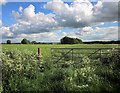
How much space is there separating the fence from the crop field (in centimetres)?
13

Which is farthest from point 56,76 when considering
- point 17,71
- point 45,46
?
point 45,46

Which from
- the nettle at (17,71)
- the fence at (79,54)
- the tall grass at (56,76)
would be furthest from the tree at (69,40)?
the nettle at (17,71)

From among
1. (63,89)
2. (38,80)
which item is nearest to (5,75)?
(38,80)

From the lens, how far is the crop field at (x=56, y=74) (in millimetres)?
5742

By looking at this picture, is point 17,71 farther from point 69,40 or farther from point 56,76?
point 69,40

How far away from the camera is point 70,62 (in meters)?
7.38

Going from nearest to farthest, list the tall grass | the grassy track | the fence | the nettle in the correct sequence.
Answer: the tall grass, the nettle, the fence, the grassy track

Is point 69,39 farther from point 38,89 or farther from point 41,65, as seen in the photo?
point 38,89

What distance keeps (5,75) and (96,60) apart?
2.74 metres

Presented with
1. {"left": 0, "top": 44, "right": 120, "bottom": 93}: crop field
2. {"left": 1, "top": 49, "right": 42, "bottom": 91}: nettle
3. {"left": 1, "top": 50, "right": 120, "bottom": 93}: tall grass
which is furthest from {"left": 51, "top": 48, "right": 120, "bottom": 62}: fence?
{"left": 1, "top": 49, "right": 42, "bottom": 91}: nettle

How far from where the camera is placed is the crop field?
574cm

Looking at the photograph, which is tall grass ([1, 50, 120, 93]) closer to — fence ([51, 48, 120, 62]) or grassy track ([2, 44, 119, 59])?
fence ([51, 48, 120, 62])

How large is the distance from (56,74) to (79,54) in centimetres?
169

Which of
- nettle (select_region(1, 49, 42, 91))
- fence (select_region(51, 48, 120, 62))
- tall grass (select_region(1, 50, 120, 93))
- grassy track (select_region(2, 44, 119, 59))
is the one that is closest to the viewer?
tall grass (select_region(1, 50, 120, 93))
